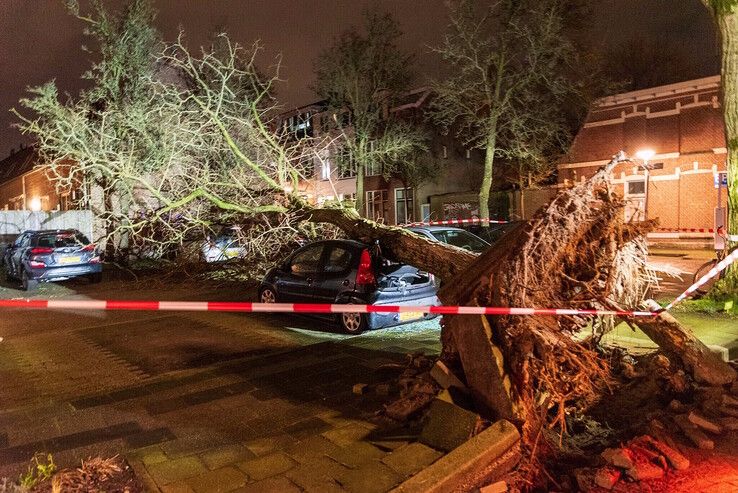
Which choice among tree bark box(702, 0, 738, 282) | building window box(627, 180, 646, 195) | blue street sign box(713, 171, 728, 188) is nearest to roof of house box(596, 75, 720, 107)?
building window box(627, 180, 646, 195)

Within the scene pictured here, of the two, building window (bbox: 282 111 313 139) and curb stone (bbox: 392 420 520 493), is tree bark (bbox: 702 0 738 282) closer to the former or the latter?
curb stone (bbox: 392 420 520 493)

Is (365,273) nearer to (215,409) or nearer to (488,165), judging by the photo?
(215,409)

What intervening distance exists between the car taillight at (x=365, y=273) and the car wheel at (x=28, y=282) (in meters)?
11.4

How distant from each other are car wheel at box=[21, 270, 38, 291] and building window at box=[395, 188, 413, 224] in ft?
70.6

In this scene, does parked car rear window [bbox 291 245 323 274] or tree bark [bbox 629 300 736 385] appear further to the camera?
parked car rear window [bbox 291 245 323 274]

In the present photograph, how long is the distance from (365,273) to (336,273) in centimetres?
53

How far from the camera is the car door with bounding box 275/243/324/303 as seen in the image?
30.0ft

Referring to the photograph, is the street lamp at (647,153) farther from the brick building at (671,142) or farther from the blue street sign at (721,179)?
the blue street sign at (721,179)

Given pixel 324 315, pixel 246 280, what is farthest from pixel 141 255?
pixel 324 315

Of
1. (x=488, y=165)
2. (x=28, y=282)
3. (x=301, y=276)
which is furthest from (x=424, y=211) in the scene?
(x=301, y=276)

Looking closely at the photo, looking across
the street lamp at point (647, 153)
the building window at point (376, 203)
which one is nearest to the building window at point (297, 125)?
the building window at point (376, 203)

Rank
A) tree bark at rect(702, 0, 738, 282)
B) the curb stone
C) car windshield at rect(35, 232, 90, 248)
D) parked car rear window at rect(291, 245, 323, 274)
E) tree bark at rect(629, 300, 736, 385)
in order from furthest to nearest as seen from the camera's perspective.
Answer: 1. car windshield at rect(35, 232, 90, 248)
2. parked car rear window at rect(291, 245, 323, 274)
3. tree bark at rect(702, 0, 738, 282)
4. tree bark at rect(629, 300, 736, 385)
5. the curb stone

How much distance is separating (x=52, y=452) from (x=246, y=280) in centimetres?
1005

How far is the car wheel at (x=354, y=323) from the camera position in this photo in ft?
27.8
